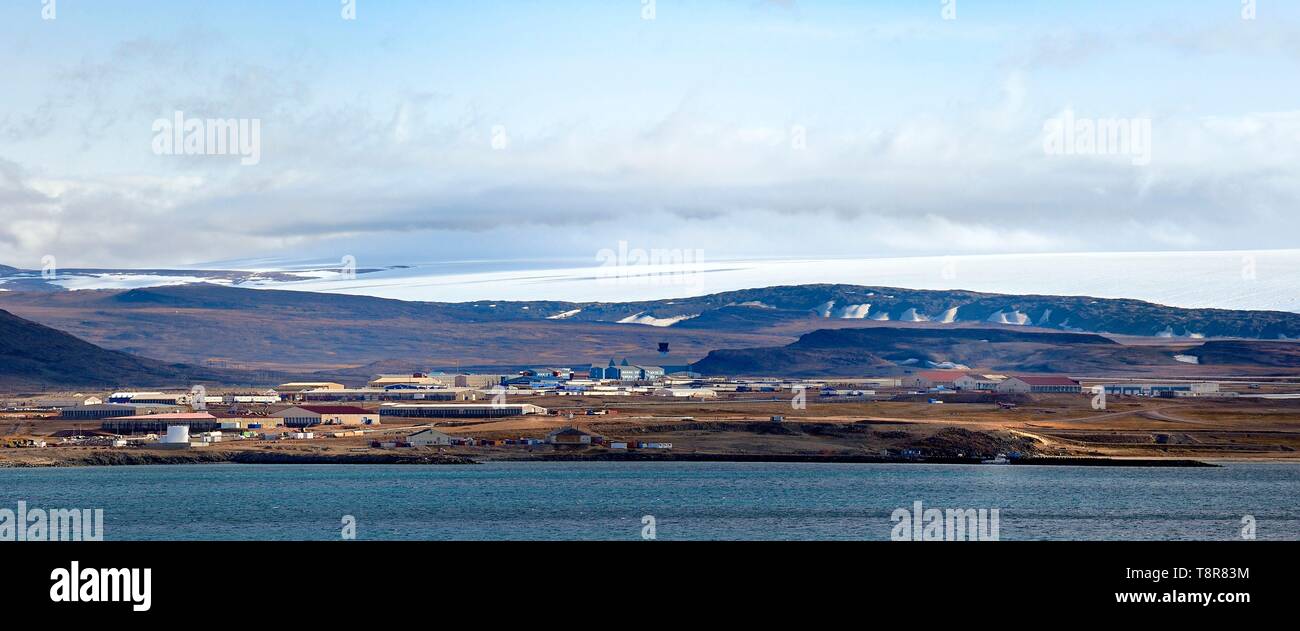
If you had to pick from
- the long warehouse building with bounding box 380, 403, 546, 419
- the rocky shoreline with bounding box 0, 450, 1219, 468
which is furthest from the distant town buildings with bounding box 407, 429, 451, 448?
the long warehouse building with bounding box 380, 403, 546, 419

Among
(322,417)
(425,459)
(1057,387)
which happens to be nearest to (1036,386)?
(1057,387)

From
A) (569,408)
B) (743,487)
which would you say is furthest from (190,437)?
(743,487)

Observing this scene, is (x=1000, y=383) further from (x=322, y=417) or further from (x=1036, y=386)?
(x=322, y=417)

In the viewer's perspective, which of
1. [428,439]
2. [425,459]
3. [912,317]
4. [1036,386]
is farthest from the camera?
[912,317]

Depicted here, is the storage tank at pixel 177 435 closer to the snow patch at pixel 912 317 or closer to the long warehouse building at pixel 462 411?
the long warehouse building at pixel 462 411

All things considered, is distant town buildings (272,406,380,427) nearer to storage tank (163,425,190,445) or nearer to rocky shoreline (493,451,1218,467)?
storage tank (163,425,190,445)
